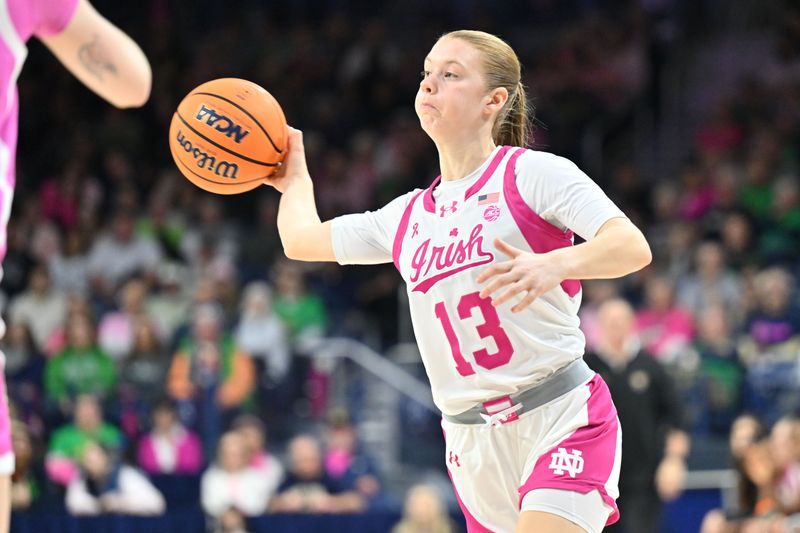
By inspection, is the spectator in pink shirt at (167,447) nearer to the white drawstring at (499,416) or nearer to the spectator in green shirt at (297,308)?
the spectator in green shirt at (297,308)

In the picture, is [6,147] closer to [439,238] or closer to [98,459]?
[439,238]

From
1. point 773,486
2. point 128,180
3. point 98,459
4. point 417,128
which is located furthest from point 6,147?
point 417,128

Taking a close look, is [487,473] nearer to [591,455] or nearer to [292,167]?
[591,455]

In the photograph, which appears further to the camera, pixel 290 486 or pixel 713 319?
pixel 713 319

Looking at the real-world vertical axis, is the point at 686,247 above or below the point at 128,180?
below

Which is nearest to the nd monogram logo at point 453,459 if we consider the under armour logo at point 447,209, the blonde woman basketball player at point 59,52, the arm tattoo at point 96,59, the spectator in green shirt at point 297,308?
the under armour logo at point 447,209

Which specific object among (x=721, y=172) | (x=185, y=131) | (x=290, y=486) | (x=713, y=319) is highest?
(x=721, y=172)

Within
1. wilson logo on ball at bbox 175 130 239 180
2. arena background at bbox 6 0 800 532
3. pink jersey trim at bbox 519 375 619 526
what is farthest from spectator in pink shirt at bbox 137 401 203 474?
pink jersey trim at bbox 519 375 619 526

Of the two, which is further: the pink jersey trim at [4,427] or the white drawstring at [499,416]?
the white drawstring at [499,416]

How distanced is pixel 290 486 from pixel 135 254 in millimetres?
3949

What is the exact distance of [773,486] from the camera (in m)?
7.58

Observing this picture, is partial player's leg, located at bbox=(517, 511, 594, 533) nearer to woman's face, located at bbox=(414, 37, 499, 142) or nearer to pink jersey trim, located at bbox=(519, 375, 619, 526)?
pink jersey trim, located at bbox=(519, 375, 619, 526)

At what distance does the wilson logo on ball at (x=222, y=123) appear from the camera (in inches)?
170

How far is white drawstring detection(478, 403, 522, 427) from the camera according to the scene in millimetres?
3758
